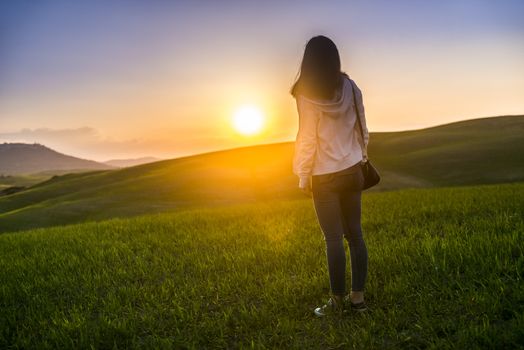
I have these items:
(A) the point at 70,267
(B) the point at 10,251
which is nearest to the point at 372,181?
(A) the point at 70,267

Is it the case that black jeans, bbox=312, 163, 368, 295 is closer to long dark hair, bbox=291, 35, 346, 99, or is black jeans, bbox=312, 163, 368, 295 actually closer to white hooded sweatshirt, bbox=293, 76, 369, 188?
white hooded sweatshirt, bbox=293, 76, 369, 188

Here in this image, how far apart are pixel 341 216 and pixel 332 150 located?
2.84 feet

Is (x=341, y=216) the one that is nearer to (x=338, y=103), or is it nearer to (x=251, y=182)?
(x=338, y=103)

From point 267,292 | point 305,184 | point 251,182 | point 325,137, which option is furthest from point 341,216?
point 251,182

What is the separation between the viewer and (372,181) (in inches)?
194

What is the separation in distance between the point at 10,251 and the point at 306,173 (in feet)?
33.5

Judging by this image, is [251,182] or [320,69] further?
[251,182]

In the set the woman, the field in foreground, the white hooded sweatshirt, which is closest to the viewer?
the field in foreground

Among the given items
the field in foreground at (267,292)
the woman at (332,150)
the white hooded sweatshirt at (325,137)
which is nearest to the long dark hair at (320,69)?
the woman at (332,150)

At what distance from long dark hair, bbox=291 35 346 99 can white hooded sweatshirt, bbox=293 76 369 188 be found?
0.13 m

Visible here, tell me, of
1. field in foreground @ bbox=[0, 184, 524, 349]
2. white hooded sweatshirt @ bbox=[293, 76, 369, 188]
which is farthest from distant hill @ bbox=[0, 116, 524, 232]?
white hooded sweatshirt @ bbox=[293, 76, 369, 188]

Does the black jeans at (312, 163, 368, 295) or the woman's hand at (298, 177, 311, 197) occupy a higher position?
the woman's hand at (298, 177, 311, 197)

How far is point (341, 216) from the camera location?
4.95m

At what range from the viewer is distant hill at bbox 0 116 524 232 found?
3756cm
